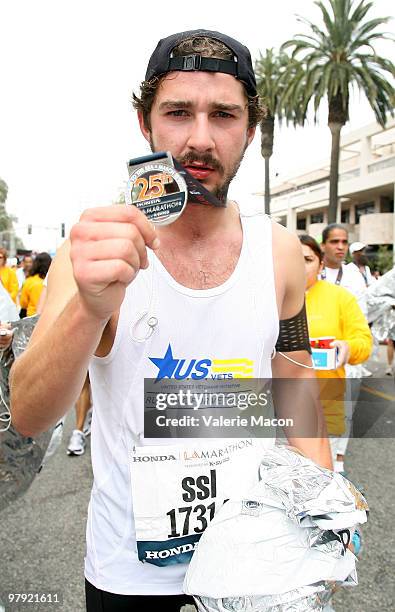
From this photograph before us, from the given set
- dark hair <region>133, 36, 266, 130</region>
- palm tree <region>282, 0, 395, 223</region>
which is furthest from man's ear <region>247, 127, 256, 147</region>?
palm tree <region>282, 0, 395, 223</region>

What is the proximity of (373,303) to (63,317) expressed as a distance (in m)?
5.57

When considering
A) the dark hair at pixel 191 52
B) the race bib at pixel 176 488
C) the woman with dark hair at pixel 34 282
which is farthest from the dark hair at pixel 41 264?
the race bib at pixel 176 488

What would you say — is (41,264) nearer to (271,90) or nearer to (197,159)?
(197,159)

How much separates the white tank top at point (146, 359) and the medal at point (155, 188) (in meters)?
0.33

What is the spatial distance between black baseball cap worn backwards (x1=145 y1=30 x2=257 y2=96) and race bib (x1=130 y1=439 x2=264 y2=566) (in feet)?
3.30

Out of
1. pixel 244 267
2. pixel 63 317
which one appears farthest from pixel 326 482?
pixel 63 317

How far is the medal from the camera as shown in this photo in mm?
1137

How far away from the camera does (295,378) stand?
1.79 m

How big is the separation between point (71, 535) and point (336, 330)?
2357 millimetres

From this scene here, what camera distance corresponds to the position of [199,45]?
5.11 ft

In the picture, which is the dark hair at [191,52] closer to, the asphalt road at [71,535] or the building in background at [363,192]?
the asphalt road at [71,535]

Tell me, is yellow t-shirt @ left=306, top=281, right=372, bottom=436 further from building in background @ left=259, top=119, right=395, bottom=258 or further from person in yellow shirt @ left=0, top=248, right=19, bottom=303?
building in background @ left=259, top=119, right=395, bottom=258

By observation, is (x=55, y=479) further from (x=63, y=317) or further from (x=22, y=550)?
(x=63, y=317)

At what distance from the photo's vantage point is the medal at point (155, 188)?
1137 millimetres
